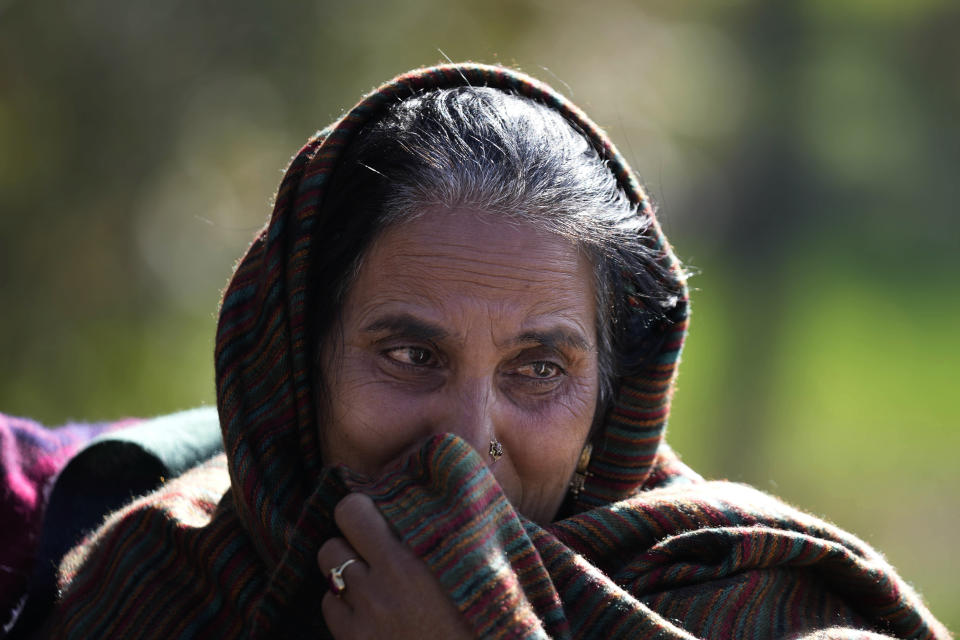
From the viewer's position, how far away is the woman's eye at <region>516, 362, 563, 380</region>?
235 centimetres

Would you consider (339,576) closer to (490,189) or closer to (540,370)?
(540,370)

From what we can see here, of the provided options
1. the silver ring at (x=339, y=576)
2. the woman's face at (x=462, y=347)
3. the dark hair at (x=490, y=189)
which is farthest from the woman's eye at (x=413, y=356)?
the silver ring at (x=339, y=576)

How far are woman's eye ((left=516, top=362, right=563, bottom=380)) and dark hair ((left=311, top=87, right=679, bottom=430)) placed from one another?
188 millimetres

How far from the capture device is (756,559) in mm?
2188

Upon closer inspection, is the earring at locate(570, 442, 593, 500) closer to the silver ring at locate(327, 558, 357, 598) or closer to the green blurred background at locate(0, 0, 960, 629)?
the silver ring at locate(327, 558, 357, 598)

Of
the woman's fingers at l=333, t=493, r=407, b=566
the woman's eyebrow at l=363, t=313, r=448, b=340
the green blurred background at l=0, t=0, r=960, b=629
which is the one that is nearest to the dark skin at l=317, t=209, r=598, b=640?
the woman's eyebrow at l=363, t=313, r=448, b=340

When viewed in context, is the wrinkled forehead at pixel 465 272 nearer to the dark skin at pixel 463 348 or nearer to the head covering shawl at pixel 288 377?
the dark skin at pixel 463 348

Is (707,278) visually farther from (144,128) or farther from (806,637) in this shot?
(806,637)

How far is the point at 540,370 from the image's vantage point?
238 cm

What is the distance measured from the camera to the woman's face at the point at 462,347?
2.24 m

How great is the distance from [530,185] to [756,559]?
1006 mm

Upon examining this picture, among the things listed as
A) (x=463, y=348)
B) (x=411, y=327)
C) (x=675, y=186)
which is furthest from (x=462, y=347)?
(x=675, y=186)

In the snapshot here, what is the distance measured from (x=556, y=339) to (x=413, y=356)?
344 millimetres

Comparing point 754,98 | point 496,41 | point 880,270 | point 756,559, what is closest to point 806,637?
point 756,559
